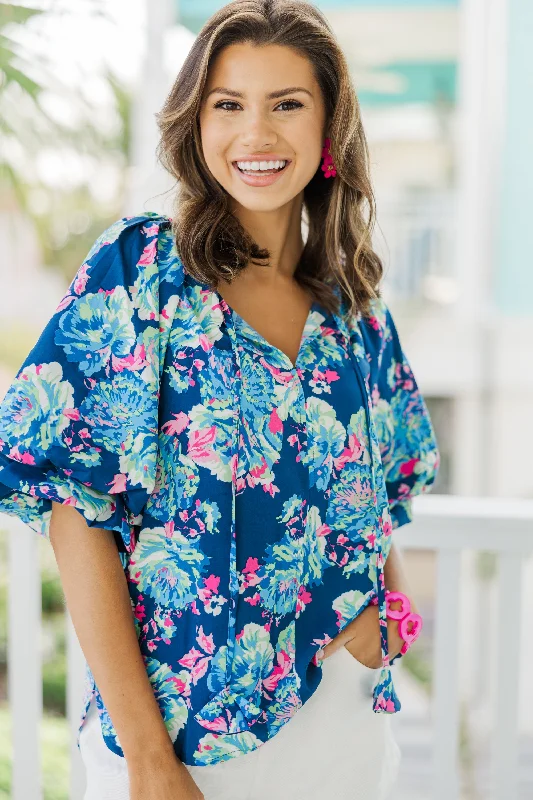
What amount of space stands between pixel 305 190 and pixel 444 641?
33.5 inches

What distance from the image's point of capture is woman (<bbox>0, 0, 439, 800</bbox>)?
1092 mm

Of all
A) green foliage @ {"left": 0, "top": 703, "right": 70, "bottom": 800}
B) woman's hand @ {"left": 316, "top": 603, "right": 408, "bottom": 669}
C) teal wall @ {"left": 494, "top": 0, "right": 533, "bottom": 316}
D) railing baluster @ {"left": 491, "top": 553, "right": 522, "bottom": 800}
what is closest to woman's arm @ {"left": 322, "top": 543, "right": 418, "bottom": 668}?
woman's hand @ {"left": 316, "top": 603, "right": 408, "bottom": 669}

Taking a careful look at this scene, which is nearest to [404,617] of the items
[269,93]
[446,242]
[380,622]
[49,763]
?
[380,622]

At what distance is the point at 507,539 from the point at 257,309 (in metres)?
0.67

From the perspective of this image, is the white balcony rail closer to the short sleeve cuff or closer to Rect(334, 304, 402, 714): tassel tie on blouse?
Rect(334, 304, 402, 714): tassel tie on blouse

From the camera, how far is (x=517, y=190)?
722cm

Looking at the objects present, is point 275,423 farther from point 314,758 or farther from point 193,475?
point 314,758

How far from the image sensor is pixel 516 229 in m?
7.25

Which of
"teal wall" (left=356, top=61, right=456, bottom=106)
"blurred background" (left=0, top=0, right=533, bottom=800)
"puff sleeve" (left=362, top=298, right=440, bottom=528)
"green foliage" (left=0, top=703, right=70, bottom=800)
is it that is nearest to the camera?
"puff sleeve" (left=362, top=298, right=440, bottom=528)

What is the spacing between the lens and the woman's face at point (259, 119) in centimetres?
120

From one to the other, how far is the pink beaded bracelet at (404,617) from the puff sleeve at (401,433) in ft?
0.64

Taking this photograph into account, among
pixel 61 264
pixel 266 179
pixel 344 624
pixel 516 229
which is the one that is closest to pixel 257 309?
pixel 266 179

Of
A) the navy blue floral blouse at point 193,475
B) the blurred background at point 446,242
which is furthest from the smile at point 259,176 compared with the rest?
the blurred background at point 446,242

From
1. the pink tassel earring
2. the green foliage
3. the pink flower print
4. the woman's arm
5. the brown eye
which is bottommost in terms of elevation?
the green foliage
